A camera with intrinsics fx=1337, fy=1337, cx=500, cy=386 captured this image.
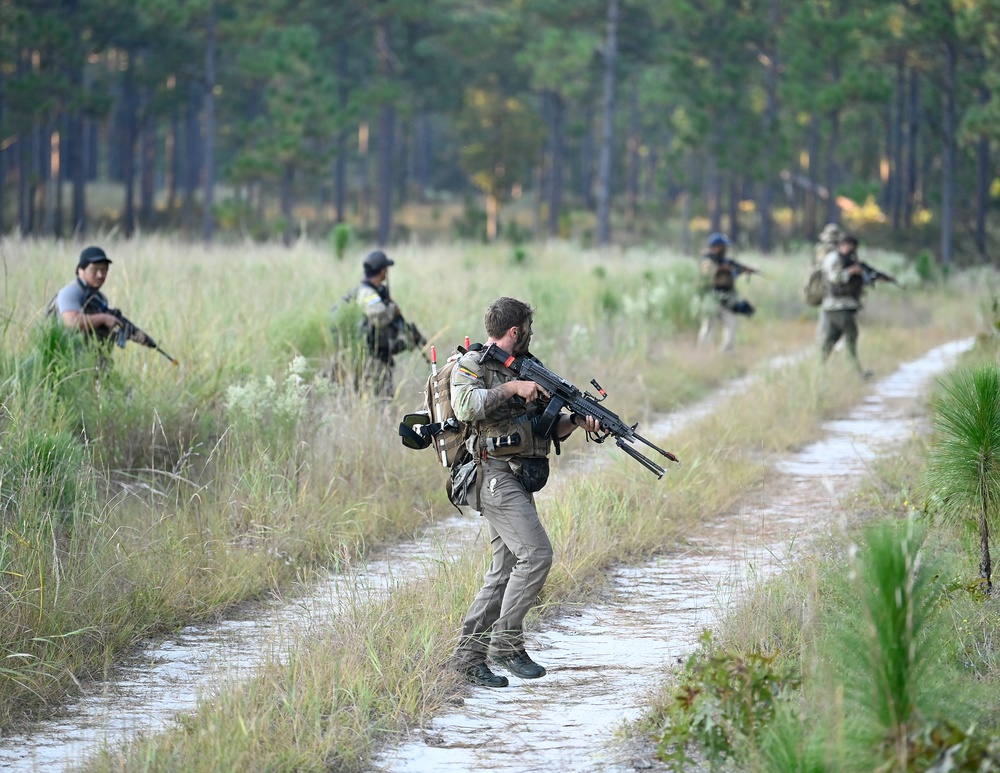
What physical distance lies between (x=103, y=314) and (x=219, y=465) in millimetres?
1394

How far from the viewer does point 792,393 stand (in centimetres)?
1269

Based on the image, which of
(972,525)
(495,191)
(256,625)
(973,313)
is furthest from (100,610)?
(495,191)

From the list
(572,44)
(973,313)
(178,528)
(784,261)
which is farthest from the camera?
(572,44)

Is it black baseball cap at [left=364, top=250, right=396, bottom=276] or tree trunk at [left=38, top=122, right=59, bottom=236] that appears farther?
tree trunk at [left=38, top=122, right=59, bottom=236]

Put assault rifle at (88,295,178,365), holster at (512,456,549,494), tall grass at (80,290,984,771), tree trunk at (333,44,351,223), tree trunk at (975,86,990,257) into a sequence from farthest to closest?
tree trunk at (333,44,351,223) < tree trunk at (975,86,990,257) < assault rifle at (88,295,178,365) < holster at (512,456,549,494) < tall grass at (80,290,984,771)

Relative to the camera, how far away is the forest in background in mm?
36344

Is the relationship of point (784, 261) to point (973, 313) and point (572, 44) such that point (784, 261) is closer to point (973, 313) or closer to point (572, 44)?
point (973, 313)

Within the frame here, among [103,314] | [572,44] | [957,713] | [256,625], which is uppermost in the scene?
[572,44]

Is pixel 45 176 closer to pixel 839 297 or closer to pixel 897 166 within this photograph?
pixel 897 166

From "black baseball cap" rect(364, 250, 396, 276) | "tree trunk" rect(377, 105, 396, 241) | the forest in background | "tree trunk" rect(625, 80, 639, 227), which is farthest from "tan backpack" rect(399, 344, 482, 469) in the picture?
"tree trunk" rect(625, 80, 639, 227)

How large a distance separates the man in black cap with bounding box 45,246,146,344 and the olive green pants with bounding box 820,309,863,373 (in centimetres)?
798

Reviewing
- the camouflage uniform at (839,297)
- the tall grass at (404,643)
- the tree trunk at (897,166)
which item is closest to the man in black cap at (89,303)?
the tall grass at (404,643)

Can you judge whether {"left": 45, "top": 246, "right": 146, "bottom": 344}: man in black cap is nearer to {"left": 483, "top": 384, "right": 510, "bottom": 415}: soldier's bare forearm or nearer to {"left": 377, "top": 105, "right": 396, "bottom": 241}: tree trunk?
{"left": 483, "top": 384, "right": 510, "bottom": 415}: soldier's bare forearm

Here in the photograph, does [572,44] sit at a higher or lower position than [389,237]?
higher
